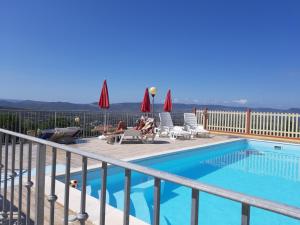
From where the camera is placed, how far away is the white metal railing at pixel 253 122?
44.7ft

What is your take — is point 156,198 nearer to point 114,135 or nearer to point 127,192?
point 127,192

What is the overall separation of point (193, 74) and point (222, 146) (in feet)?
85.9

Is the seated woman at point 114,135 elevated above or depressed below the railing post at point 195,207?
below

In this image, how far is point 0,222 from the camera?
8.86 feet

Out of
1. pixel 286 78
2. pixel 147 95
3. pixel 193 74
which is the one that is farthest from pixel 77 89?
pixel 286 78

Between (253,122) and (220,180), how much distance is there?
865cm

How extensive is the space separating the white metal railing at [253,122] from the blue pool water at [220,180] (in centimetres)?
168

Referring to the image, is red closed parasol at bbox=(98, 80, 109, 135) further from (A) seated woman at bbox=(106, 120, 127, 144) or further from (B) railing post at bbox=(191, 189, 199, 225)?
(B) railing post at bbox=(191, 189, 199, 225)

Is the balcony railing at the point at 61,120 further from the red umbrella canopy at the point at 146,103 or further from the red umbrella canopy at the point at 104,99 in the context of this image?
A: the red umbrella canopy at the point at 146,103

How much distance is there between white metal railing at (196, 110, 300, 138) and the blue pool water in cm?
168

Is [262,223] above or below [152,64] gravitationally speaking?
below

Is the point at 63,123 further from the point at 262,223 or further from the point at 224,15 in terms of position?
the point at 224,15

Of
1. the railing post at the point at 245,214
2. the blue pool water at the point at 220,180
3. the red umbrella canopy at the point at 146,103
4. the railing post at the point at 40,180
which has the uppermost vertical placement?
the red umbrella canopy at the point at 146,103

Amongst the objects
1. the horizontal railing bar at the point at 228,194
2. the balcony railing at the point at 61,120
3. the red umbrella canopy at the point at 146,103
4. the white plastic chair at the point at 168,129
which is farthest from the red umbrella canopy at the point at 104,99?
the horizontal railing bar at the point at 228,194
